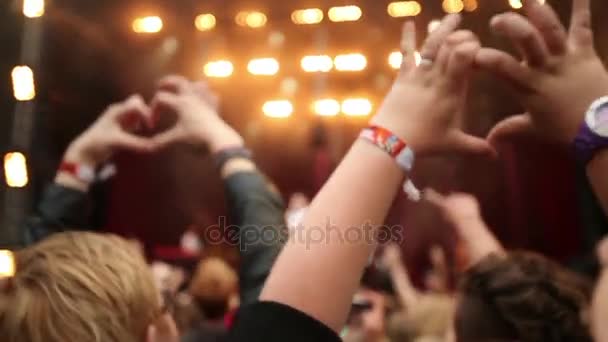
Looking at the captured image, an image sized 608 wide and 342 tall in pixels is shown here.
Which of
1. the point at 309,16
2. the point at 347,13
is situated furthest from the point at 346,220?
the point at 309,16

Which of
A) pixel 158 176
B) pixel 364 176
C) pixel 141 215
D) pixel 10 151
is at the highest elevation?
pixel 364 176

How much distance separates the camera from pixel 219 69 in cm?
161

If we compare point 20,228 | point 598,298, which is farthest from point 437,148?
point 20,228

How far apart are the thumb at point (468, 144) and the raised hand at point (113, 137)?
54 cm

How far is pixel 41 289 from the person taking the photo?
604mm

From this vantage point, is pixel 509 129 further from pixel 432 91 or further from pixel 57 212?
pixel 57 212

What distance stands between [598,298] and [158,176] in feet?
4.49

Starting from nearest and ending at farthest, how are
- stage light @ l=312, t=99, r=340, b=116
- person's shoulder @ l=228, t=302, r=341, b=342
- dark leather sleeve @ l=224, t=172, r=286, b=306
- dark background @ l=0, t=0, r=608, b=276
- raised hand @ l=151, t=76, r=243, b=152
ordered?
person's shoulder @ l=228, t=302, r=341, b=342, dark leather sleeve @ l=224, t=172, r=286, b=306, raised hand @ l=151, t=76, r=243, b=152, dark background @ l=0, t=0, r=608, b=276, stage light @ l=312, t=99, r=340, b=116

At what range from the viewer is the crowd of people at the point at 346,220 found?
0.46 metres

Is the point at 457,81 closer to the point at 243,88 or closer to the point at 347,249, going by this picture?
the point at 347,249

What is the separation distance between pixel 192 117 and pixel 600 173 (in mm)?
552

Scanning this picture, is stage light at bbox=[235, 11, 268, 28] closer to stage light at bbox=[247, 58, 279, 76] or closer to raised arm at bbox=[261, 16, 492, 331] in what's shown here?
stage light at bbox=[247, 58, 279, 76]

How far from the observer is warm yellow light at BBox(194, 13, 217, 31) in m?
1.43

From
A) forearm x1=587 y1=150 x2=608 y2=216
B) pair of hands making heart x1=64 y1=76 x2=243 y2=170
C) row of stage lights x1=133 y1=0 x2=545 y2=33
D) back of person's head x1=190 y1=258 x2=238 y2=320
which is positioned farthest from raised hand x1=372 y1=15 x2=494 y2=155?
back of person's head x1=190 y1=258 x2=238 y2=320
